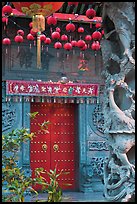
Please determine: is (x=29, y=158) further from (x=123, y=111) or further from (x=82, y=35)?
(x=123, y=111)

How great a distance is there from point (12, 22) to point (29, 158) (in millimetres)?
3647

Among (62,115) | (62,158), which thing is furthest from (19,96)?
(62,158)

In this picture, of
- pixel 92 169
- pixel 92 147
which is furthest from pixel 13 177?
pixel 92 147

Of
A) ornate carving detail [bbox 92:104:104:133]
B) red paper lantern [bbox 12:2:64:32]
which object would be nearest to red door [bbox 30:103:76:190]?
ornate carving detail [bbox 92:104:104:133]

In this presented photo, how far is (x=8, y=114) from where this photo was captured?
1031cm

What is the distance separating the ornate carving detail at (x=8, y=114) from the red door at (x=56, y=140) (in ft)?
2.13

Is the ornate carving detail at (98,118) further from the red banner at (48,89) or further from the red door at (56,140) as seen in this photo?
the red door at (56,140)

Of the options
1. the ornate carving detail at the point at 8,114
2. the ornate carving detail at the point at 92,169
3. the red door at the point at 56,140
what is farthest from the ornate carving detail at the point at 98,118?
the ornate carving detail at the point at 8,114

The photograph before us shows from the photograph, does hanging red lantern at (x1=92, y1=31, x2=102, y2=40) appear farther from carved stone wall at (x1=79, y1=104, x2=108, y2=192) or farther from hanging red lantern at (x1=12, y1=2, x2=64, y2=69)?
hanging red lantern at (x1=12, y1=2, x2=64, y2=69)

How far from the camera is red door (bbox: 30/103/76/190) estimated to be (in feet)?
35.4

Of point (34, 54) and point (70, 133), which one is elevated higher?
point (34, 54)

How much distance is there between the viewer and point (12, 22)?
10500 millimetres

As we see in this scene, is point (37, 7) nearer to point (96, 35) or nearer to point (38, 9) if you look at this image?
point (38, 9)

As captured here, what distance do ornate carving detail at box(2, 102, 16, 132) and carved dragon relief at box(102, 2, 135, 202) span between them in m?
7.11
